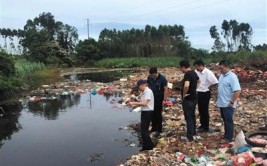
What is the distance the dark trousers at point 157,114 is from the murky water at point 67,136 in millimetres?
612

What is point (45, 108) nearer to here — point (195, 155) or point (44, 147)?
point (44, 147)

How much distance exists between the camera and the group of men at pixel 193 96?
7.20 m

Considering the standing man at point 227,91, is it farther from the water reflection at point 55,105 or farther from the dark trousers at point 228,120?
the water reflection at point 55,105

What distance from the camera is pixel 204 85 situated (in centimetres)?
832

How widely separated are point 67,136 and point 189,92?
375cm

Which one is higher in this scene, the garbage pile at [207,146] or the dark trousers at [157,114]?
the dark trousers at [157,114]

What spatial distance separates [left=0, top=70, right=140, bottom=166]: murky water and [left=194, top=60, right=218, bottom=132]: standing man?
5.73 ft

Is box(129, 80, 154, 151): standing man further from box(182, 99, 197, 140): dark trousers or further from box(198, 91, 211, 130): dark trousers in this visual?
box(198, 91, 211, 130): dark trousers

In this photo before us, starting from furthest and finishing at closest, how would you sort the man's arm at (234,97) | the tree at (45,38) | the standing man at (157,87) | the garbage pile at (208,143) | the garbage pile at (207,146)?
the tree at (45,38)
the standing man at (157,87)
the man's arm at (234,97)
the garbage pile at (208,143)
the garbage pile at (207,146)

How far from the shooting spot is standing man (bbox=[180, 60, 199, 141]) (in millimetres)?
7438

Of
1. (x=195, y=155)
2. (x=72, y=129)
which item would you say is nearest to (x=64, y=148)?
(x=72, y=129)

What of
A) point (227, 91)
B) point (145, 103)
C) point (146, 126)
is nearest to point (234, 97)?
point (227, 91)

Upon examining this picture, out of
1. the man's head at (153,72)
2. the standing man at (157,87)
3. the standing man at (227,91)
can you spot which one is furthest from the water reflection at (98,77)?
the standing man at (227,91)

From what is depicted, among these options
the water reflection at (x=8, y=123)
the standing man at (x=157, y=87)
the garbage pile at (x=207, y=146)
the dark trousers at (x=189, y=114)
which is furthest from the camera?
the water reflection at (x=8, y=123)
